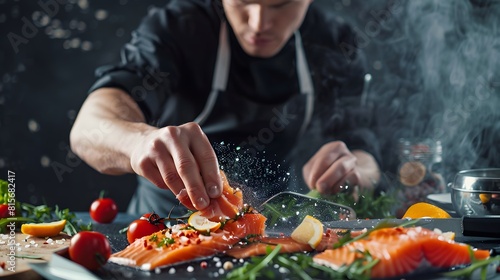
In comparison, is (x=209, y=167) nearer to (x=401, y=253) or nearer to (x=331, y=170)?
(x=401, y=253)

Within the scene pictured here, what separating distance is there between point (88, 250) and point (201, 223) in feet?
1.10

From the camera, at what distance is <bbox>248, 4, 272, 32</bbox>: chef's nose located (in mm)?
2828

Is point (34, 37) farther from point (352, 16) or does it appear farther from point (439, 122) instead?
point (439, 122)

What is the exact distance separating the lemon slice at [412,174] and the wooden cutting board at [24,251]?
4.24ft

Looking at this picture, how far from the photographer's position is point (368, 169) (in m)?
3.04

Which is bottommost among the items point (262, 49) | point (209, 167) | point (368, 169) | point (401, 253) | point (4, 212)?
point (368, 169)

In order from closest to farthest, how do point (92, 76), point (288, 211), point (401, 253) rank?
point (401, 253), point (288, 211), point (92, 76)

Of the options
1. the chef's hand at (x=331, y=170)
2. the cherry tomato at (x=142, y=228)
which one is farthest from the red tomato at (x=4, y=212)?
the chef's hand at (x=331, y=170)

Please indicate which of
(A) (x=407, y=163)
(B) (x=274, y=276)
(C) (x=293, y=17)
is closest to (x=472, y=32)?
(C) (x=293, y=17)

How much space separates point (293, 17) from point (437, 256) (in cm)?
185

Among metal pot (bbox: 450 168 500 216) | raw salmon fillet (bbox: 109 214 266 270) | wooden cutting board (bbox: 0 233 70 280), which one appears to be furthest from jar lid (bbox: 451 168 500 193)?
wooden cutting board (bbox: 0 233 70 280)

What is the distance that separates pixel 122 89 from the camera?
107 inches


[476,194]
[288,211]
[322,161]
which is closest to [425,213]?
[476,194]

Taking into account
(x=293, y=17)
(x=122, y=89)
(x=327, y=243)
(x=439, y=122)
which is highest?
(x=293, y=17)
